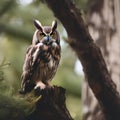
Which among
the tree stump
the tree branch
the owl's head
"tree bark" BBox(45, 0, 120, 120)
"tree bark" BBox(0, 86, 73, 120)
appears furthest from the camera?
the tree branch

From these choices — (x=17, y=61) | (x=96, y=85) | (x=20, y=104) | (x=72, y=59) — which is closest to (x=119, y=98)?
(x=96, y=85)

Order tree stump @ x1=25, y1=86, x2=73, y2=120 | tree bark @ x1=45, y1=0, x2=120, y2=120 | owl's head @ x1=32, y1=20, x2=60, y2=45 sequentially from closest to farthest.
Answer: tree stump @ x1=25, y1=86, x2=73, y2=120, owl's head @ x1=32, y1=20, x2=60, y2=45, tree bark @ x1=45, y1=0, x2=120, y2=120

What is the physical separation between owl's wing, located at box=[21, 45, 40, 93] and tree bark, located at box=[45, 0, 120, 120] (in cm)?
40

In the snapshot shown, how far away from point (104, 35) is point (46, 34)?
1.90m

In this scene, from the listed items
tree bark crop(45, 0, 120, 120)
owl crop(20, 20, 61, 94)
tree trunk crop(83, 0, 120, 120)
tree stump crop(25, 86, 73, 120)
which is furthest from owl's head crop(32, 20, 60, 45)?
tree trunk crop(83, 0, 120, 120)

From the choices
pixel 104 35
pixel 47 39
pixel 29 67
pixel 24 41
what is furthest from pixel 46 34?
pixel 24 41

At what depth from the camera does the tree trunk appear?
4652mm

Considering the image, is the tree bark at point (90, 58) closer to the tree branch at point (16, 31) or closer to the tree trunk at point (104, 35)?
the tree trunk at point (104, 35)

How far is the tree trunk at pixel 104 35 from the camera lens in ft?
15.3

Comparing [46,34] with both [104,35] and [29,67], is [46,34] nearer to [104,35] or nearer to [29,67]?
[29,67]

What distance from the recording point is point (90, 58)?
12.0 ft

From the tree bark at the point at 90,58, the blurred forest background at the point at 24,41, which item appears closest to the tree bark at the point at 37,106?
the tree bark at the point at 90,58

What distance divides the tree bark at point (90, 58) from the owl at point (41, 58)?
375 millimetres

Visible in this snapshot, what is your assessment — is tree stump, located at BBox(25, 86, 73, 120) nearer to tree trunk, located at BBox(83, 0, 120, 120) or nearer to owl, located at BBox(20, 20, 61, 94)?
owl, located at BBox(20, 20, 61, 94)
